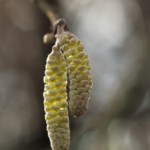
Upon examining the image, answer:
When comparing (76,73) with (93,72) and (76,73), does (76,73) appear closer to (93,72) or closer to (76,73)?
(76,73)

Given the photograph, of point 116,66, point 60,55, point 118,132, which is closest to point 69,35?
point 60,55

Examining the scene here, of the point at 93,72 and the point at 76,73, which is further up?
the point at 93,72

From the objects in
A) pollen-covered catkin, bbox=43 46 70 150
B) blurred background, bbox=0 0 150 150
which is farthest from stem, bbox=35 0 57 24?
blurred background, bbox=0 0 150 150

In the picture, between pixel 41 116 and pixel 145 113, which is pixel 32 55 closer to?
pixel 41 116

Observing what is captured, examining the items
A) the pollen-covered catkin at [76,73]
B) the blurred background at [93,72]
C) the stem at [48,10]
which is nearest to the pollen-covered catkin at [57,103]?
the pollen-covered catkin at [76,73]

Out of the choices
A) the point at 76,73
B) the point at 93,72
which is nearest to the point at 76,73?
the point at 76,73

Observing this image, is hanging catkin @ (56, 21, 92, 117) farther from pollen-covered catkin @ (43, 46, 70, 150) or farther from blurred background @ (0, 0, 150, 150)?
blurred background @ (0, 0, 150, 150)
